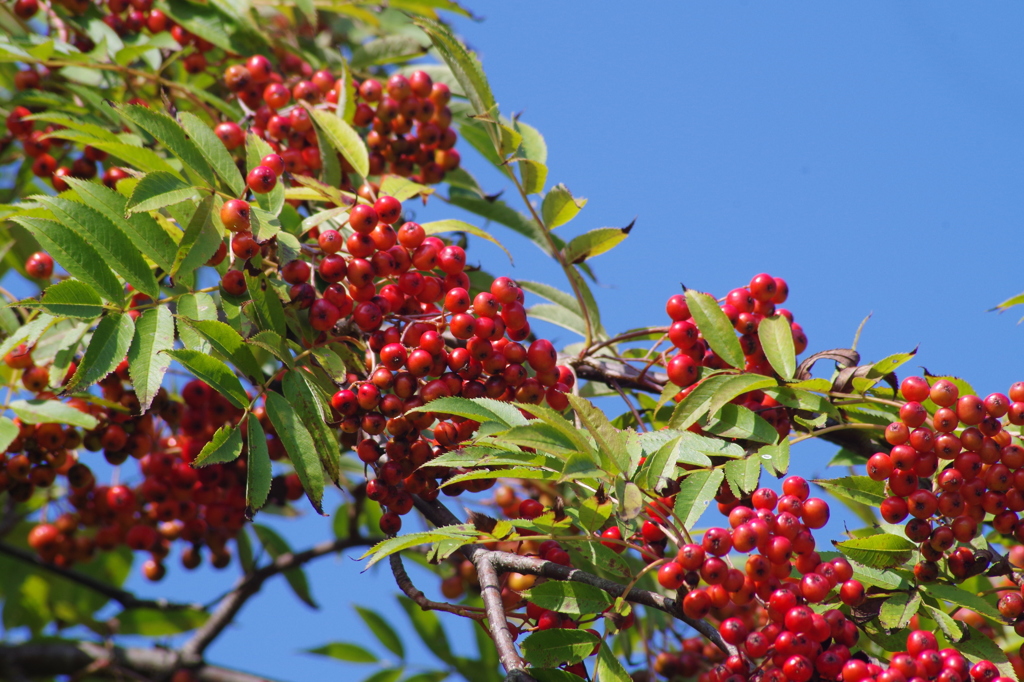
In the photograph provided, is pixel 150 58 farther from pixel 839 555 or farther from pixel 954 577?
pixel 954 577

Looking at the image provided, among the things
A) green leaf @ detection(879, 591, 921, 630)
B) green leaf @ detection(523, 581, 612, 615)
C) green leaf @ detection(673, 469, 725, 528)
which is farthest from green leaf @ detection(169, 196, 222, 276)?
green leaf @ detection(879, 591, 921, 630)

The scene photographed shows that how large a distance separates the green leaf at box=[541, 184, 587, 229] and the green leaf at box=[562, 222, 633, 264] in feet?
0.26

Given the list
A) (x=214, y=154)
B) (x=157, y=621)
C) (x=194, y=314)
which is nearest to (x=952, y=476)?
(x=194, y=314)

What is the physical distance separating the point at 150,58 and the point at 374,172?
2.95 ft

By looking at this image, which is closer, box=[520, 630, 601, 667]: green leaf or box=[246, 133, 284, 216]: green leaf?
box=[520, 630, 601, 667]: green leaf

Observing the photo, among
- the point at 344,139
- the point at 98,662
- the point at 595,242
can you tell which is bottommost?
the point at 98,662

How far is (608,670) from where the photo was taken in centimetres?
196

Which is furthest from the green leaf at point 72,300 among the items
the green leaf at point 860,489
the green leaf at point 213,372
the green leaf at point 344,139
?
the green leaf at point 860,489

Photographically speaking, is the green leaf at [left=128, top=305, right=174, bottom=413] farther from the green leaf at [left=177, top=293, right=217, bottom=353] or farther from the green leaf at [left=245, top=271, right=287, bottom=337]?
the green leaf at [left=245, top=271, right=287, bottom=337]

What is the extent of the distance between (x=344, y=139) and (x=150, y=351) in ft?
2.93

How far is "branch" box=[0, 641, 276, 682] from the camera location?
146 inches

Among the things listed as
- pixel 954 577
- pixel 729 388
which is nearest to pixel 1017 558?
pixel 954 577

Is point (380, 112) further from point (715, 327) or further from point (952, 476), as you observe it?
point (952, 476)

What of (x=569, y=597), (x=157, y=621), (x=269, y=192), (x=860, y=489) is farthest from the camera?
(x=157, y=621)
